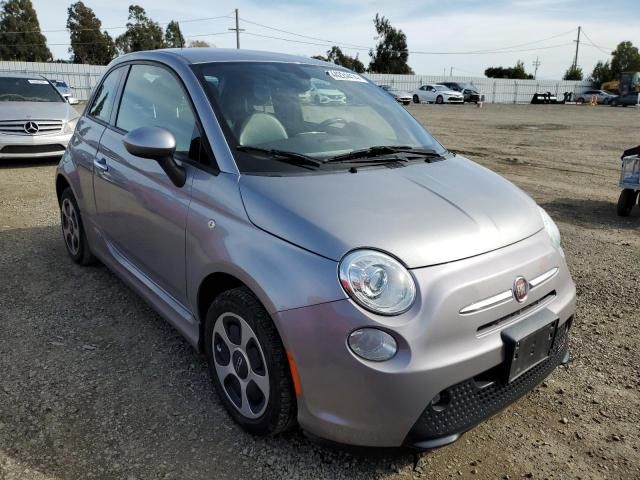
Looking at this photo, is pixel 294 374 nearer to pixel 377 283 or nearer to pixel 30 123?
pixel 377 283

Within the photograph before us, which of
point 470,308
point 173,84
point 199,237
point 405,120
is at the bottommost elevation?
point 470,308

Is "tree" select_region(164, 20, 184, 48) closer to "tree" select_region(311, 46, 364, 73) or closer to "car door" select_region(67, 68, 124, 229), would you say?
"tree" select_region(311, 46, 364, 73)

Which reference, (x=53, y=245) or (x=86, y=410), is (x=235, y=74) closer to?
(x=86, y=410)

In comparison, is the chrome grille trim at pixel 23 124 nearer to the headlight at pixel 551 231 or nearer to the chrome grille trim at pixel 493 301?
the headlight at pixel 551 231

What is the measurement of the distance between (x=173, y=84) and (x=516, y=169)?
7.99m

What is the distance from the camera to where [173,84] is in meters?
2.94

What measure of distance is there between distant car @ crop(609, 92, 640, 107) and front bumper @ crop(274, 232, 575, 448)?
46724 mm

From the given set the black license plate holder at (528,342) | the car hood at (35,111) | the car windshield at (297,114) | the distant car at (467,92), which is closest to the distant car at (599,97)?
the distant car at (467,92)

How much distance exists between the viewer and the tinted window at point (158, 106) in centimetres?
274

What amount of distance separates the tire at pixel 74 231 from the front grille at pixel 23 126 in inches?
198

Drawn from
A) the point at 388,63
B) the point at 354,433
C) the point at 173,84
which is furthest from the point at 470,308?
the point at 388,63

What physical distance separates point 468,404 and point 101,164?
9.13ft

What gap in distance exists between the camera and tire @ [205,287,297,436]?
2080 mm

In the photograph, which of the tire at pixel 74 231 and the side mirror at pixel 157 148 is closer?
the side mirror at pixel 157 148
